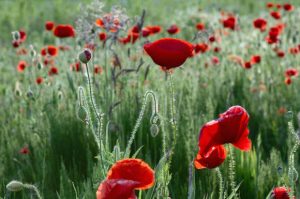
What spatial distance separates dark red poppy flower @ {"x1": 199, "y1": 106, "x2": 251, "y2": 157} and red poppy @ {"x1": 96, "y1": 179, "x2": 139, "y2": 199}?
0.28 metres

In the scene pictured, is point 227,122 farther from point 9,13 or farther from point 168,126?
point 9,13

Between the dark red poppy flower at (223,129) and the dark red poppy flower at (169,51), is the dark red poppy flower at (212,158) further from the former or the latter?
the dark red poppy flower at (169,51)

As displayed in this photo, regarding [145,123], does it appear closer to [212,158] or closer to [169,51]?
[169,51]

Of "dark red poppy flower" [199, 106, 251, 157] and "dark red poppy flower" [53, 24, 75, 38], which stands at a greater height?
"dark red poppy flower" [53, 24, 75, 38]

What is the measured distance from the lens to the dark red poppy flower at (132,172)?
54.6 inches

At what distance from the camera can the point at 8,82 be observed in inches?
206

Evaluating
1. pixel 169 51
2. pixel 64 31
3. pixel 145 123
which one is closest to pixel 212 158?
pixel 169 51

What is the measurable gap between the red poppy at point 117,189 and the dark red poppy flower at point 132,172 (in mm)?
52

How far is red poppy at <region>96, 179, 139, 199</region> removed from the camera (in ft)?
4.33

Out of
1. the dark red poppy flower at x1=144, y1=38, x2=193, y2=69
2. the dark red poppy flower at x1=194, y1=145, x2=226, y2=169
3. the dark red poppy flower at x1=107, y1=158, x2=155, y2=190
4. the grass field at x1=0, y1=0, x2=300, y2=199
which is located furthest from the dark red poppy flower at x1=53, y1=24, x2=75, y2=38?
the dark red poppy flower at x1=107, y1=158, x2=155, y2=190

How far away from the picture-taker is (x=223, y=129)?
155 cm

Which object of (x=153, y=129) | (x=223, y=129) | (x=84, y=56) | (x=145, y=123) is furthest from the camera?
(x=145, y=123)

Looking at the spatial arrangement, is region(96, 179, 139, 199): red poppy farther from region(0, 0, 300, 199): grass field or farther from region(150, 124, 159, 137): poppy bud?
region(150, 124, 159, 137): poppy bud

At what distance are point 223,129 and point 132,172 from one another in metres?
0.27
